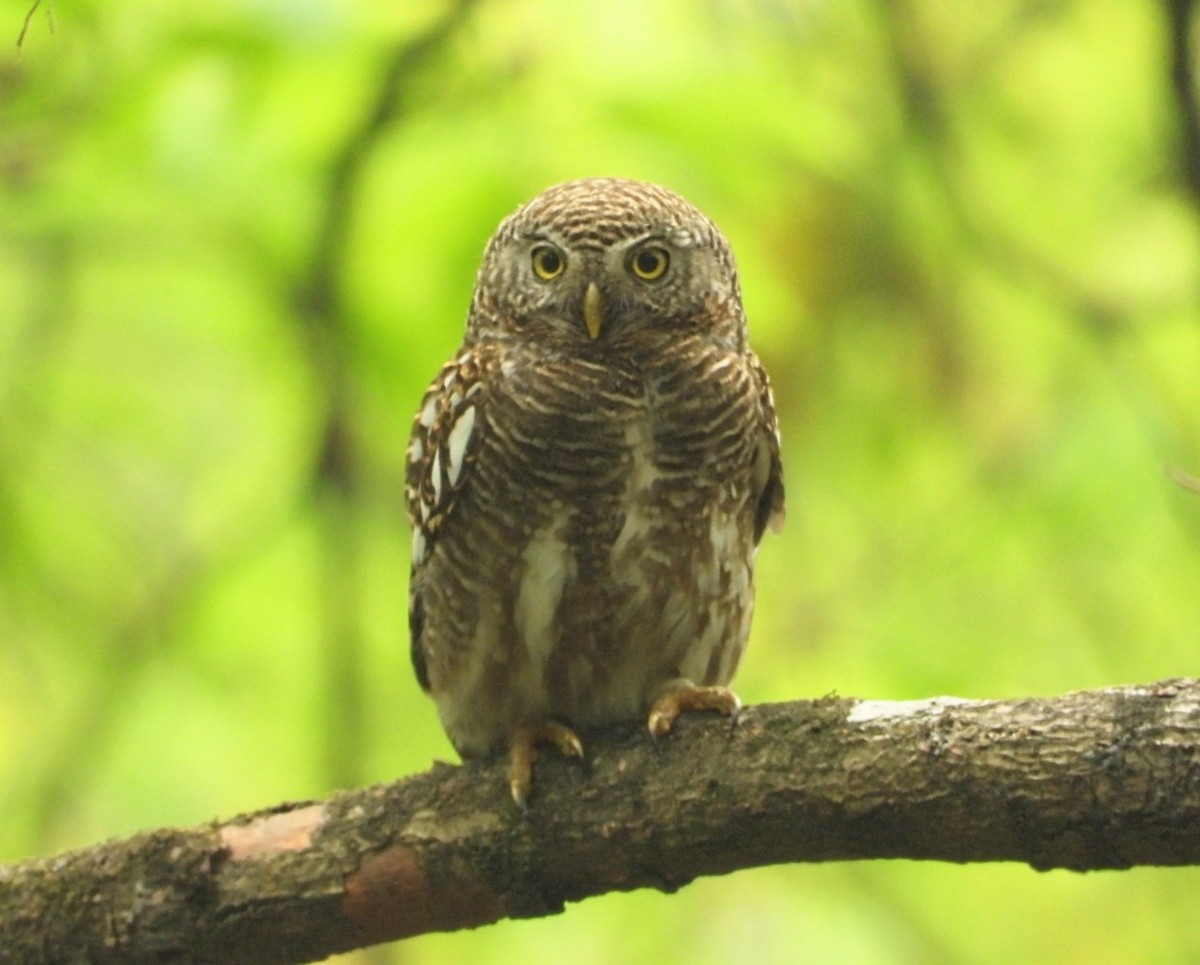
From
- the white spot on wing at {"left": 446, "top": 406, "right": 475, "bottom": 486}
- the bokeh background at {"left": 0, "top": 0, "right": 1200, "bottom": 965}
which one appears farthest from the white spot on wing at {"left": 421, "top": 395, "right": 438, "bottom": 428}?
the bokeh background at {"left": 0, "top": 0, "right": 1200, "bottom": 965}

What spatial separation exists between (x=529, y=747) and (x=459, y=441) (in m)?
0.61

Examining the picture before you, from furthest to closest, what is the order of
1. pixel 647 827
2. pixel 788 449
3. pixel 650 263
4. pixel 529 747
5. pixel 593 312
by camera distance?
pixel 788 449
pixel 650 263
pixel 593 312
pixel 529 747
pixel 647 827

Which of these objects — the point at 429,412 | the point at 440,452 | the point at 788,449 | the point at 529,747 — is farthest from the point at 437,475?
the point at 788,449

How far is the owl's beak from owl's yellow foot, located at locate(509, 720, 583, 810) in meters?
0.76

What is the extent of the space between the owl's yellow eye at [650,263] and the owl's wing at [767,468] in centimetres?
27

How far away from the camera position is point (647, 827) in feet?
8.00

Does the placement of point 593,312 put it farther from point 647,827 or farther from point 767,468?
point 647,827

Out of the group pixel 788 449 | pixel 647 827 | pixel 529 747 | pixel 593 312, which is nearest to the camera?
pixel 647 827

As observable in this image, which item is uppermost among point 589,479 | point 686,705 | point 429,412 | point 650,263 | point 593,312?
point 650,263

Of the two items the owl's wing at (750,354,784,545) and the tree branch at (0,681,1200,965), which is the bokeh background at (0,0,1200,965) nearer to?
the owl's wing at (750,354,784,545)

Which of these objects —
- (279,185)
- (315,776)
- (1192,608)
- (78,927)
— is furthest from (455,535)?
(1192,608)

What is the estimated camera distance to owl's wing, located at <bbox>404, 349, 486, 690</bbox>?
293cm

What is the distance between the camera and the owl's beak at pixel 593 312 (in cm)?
293

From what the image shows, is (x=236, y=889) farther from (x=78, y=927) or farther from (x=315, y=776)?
(x=315, y=776)
